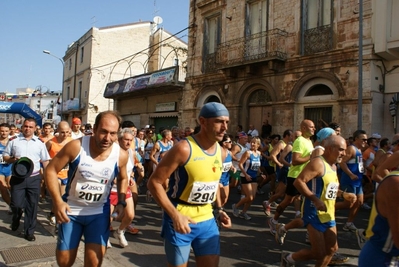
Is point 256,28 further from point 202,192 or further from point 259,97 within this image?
point 202,192

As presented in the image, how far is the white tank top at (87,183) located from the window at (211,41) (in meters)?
16.2

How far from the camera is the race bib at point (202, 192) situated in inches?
119

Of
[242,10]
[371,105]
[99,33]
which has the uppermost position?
[99,33]

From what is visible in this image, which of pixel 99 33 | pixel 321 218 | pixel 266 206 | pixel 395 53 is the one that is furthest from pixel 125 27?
pixel 321 218

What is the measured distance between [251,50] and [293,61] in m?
2.50

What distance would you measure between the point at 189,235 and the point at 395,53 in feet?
40.5

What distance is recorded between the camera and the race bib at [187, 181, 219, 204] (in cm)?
303

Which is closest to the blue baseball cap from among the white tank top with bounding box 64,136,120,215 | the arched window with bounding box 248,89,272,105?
the white tank top with bounding box 64,136,120,215

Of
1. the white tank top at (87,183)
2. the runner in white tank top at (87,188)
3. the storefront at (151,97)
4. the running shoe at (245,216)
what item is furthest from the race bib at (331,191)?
the storefront at (151,97)

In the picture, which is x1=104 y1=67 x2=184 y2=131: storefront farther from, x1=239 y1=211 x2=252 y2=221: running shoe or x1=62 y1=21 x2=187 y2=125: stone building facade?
x1=239 y1=211 x2=252 y2=221: running shoe

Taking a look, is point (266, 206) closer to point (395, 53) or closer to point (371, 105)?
point (371, 105)

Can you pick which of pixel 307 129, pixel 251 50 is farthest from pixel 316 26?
pixel 307 129

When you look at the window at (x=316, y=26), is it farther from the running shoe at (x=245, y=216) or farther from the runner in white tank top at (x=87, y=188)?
the runner in white tank top at (x=87, y=188)

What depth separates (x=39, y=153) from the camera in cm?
Result: 613
